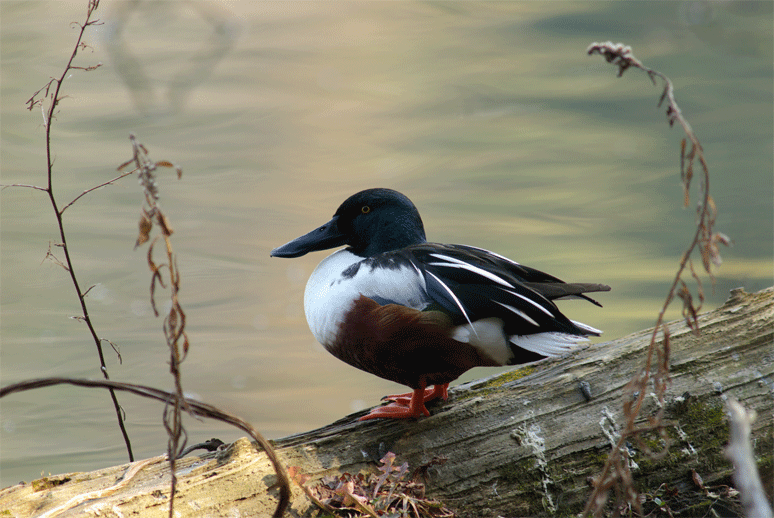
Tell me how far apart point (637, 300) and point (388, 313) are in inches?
176

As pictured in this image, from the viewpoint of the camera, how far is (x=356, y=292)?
7.77ft

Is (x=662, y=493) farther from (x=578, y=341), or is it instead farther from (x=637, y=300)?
(x=637, y=300)

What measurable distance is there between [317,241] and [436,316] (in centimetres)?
78

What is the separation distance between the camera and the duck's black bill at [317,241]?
2842mm

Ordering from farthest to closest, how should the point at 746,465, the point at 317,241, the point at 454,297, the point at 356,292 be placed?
the point at 317,241, the point at 356,292, the point at 454,297, the point at 746,465

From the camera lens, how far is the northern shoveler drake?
227cm

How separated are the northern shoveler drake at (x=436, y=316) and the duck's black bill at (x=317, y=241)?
0.33m

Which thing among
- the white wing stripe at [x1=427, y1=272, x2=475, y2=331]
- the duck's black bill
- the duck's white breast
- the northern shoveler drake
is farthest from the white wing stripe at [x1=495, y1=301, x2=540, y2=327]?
the duck's black bill

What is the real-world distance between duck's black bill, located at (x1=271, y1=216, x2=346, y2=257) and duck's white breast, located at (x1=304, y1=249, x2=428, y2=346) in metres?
0.29

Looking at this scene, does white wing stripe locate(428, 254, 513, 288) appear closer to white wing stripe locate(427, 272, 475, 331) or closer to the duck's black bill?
white wing stripe locate(427, 272, 475, 331)

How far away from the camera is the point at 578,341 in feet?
7.58

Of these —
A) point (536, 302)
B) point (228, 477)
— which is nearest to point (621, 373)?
point (536, 302)

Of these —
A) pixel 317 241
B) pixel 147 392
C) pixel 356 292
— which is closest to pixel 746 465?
pixel 147 392

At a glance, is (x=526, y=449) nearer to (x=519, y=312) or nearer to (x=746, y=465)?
(x=519, y=312)
